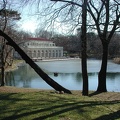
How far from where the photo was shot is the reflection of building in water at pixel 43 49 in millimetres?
95875

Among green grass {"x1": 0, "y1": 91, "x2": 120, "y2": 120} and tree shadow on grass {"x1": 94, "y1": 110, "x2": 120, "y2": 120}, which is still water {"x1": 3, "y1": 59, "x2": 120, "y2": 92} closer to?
green grass {"x1": 0, "y1": 91, "x2": 120, "y2": 120}

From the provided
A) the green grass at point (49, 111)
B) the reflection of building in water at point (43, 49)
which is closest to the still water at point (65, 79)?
the green grass at point (49, 111)

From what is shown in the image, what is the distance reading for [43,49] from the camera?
333 ft

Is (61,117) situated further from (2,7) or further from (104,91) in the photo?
(2,7)

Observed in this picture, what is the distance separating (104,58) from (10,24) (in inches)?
473

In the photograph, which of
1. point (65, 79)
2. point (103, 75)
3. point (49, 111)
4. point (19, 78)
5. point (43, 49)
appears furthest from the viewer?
point (43, 49)

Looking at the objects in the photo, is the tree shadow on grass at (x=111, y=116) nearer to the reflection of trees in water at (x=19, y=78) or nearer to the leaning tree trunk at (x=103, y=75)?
the leaning tree trunk at (x=103, y=75)

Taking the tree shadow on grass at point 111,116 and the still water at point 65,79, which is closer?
the tree shadow on grass at point 111,116

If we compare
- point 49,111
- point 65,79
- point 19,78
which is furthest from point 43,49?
point 49,111

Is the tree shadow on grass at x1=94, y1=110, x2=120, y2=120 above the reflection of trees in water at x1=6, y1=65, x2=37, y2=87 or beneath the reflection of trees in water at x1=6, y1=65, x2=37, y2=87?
above

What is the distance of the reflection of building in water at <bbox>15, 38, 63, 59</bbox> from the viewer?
95875 mm

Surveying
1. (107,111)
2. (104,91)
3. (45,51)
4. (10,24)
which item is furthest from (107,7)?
(45,51)

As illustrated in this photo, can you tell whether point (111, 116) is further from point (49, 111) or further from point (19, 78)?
point (19, 78)

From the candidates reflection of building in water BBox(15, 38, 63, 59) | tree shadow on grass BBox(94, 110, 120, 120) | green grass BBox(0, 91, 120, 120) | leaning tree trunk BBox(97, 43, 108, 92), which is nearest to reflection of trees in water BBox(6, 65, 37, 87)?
leaning tree trunk BBox(97, 43, 108, 92)
